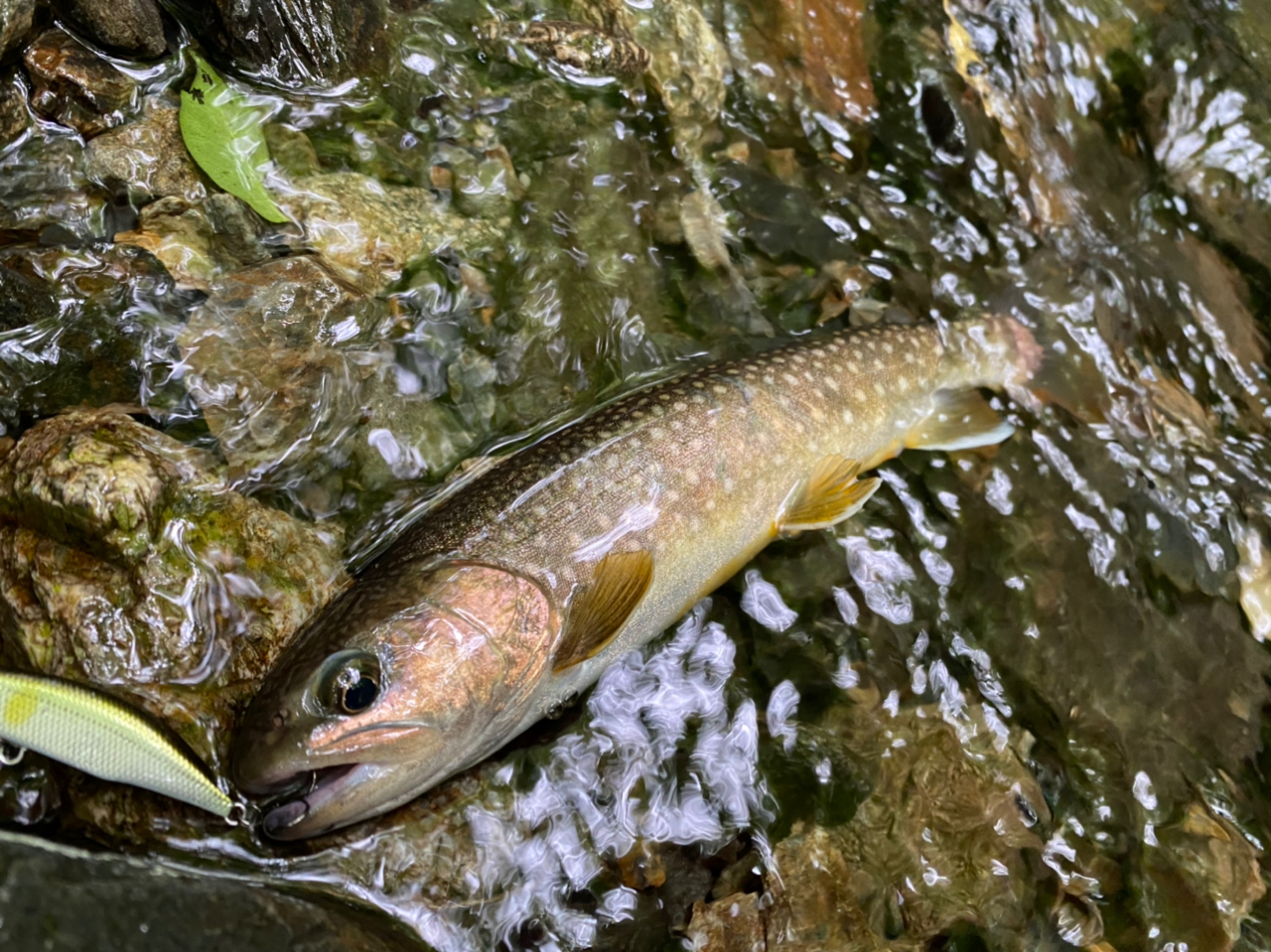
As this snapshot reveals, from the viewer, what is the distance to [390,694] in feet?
8.76

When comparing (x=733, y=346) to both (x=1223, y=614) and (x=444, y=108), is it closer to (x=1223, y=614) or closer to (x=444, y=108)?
(x=444, y=108)

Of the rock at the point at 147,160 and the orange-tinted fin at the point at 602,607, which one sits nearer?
the orange-tinted fin at the point at 602,607

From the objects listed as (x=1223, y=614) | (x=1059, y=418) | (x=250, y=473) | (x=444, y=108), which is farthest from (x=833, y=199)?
(x=250, y=473)

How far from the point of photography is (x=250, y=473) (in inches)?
127

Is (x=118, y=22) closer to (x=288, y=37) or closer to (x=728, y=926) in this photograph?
(x=288, y=37)

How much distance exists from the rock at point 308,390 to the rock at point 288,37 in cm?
101

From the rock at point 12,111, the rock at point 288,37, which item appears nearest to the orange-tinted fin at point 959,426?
the rock at point 288,37

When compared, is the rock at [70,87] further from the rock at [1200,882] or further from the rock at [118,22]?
the rock at [1200,882]

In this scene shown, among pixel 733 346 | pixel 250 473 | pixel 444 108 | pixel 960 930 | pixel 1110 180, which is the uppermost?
pixel 1110 180

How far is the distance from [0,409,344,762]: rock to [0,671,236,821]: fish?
0.22 m

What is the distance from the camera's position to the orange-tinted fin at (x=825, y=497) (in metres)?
3.63

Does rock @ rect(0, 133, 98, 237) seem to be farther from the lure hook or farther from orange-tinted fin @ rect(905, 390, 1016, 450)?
orange-tinted fin @ rect(905, 390, 1016, 450)

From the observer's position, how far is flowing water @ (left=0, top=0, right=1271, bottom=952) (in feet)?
10.1

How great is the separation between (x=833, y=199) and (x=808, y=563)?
211 centimetres
